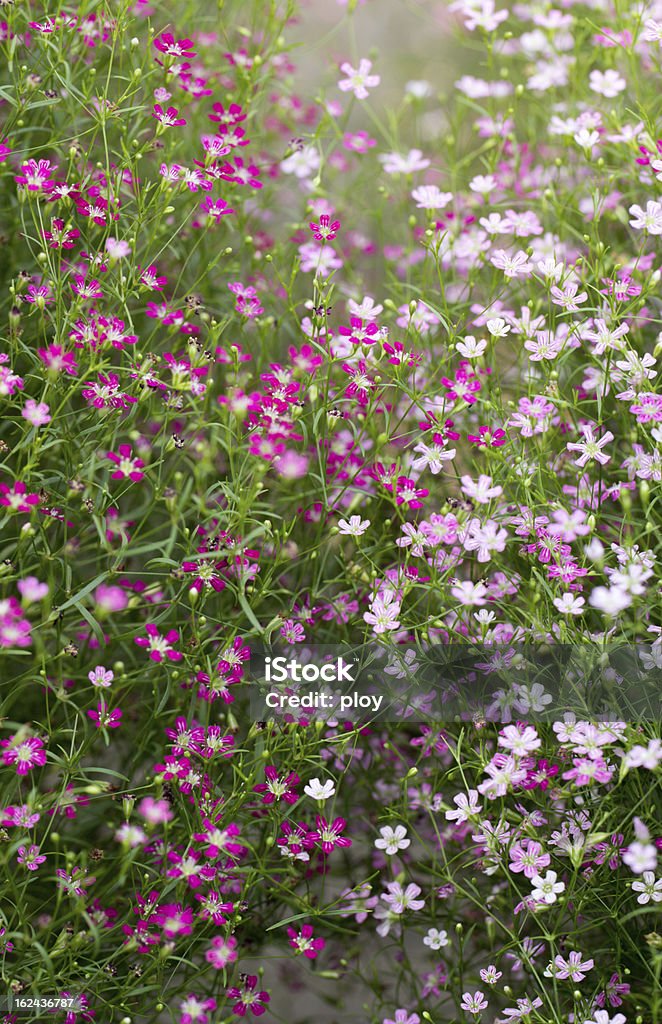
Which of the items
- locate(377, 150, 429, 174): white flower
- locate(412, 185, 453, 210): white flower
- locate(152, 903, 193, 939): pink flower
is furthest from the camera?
locate(377, 150, 429, 174): white flower

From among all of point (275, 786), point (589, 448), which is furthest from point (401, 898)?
point (589, 448)

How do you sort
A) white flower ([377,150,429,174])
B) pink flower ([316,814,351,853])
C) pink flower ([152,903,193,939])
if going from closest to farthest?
pink flower ([152,903,193,939]) < pink flower ([316,814,351,853]) < white flower ([377,150,429,174])

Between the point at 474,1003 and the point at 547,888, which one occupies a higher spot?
the point at 547,888

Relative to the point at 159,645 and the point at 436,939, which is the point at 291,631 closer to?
the point at 159,645

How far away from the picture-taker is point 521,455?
740 mm

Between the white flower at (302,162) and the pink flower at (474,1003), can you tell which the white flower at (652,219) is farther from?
the pink flower at (474,1003)

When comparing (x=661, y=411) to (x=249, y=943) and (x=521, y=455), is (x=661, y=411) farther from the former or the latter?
(x=249, y=943)

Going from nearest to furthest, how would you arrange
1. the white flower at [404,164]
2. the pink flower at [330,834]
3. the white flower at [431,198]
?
the pink flower at [330,834] < the white flower at [431,198] < the white flower at [404,164]

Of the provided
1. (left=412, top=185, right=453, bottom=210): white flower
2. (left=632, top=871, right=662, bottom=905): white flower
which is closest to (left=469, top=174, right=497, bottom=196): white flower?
(left=412, top=185, right=453, bottom=210): white flower

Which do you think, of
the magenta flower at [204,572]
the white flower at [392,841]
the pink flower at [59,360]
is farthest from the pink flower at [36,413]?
the white flower at [392,841]

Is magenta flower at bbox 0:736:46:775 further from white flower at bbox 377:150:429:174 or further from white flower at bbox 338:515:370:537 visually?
white flower at bbox 377:150:429:174

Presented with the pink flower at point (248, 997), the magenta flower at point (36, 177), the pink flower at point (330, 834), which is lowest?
the pink flower at point (248, 997)

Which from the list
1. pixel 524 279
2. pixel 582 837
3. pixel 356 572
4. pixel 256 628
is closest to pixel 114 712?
pixel 256 628

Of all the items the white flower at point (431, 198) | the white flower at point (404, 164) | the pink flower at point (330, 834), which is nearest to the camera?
the pink flower at point (330, 834)
